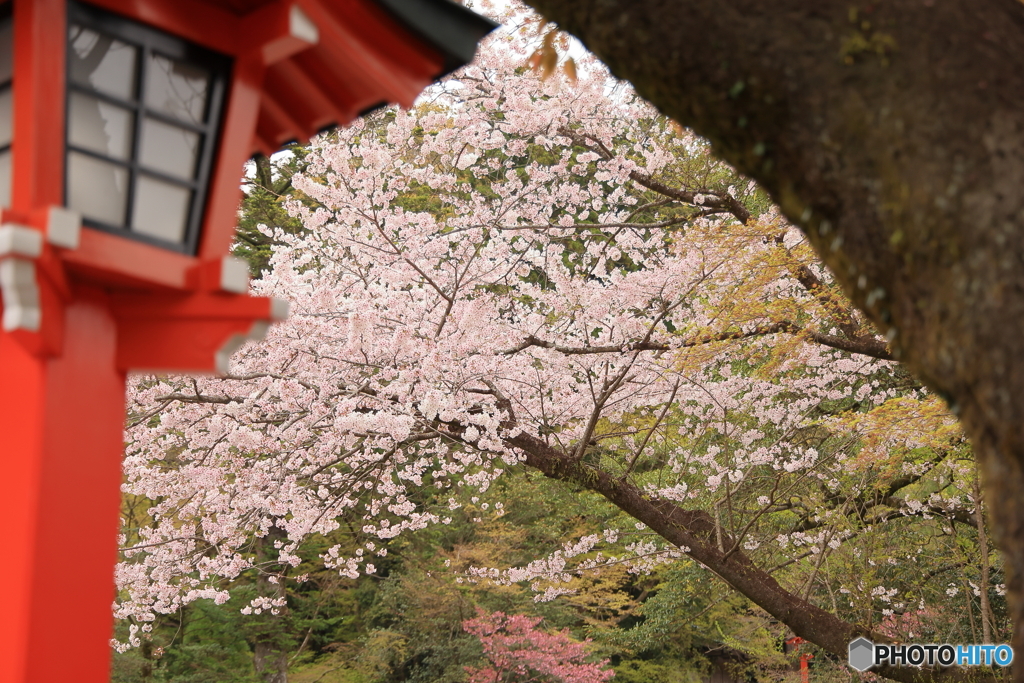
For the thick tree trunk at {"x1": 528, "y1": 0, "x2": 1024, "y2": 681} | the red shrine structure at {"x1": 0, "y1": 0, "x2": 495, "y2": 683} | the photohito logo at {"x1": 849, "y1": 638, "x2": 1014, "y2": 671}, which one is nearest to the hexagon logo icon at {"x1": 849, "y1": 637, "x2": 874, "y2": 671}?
the photohito logo at {"x1": 849, "y1": 638, "x2": 1014, "y2": 671}

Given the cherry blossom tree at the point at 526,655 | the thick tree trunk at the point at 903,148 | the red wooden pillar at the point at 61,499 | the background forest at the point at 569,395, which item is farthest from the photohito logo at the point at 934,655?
the red wooden pillar at the point at 61,499

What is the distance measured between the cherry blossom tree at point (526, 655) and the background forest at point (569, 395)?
0.21ft

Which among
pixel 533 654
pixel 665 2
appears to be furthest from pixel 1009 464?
pixel 533 654

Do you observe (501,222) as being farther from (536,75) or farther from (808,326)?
(808,326)

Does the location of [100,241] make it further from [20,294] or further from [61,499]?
[61,499]

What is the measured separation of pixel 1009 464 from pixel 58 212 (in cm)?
191

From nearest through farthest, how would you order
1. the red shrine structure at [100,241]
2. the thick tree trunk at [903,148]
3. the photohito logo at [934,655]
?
the thick tree trunk at [903,148]
the red shrine structure at [100,241]
the photohito logo at [934,655]

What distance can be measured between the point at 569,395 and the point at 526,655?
4.37m

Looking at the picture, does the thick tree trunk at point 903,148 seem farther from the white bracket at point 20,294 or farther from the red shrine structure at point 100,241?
the white bracket at point 20,294

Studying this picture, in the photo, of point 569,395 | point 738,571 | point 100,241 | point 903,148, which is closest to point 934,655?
point 738,571

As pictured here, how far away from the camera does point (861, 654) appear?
643 cm

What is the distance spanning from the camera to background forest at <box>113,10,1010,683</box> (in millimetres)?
6145

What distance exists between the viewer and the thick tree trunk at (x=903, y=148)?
136 centimetres

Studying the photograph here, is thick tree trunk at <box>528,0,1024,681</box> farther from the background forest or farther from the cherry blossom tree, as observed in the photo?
the cherry blossom tree
